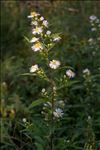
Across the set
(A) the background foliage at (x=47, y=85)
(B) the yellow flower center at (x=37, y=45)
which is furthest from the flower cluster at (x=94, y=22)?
(B) the yellow flower center at (x=37, y=45)

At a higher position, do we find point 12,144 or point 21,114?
point 21,114

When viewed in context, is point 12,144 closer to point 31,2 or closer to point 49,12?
point 49,12

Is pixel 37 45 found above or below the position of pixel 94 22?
below

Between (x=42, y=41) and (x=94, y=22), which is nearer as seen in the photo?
(x=42, y=41)

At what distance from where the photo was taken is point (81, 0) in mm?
5785

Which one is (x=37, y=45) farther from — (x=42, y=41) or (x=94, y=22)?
(x=94, y=22)

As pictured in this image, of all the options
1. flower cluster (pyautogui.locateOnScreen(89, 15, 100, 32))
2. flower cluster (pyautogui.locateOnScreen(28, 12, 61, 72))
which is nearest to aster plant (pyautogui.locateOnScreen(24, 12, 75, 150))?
flower cluster (pyautogui.locateOnScreen(28, 12, 61, 72))

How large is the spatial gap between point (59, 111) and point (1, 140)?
943mm

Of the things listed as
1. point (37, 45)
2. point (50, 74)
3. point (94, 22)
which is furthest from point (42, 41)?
point (94, 22)

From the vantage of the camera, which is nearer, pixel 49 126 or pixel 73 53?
pixel 49 126

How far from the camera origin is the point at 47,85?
14.3 feet

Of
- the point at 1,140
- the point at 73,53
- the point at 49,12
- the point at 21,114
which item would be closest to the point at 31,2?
the point at 49,12

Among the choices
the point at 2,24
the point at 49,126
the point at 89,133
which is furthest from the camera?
the point at 2,24

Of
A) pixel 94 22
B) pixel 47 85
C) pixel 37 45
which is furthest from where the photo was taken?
pixel 47 85
